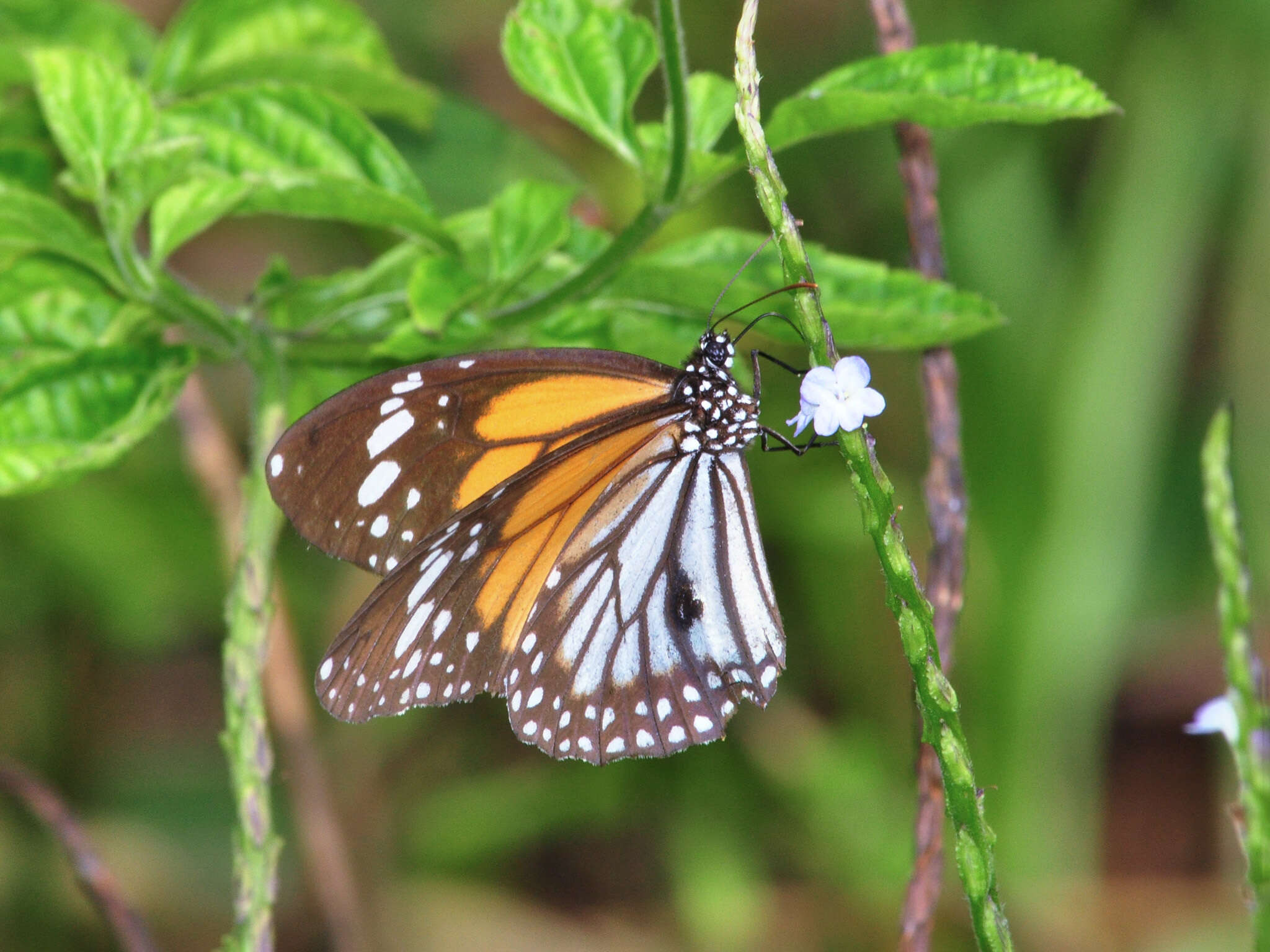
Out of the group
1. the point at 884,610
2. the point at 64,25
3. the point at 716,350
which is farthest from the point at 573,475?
the point at 884,610

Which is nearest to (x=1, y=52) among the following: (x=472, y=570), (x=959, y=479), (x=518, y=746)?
(x=472, y=570)

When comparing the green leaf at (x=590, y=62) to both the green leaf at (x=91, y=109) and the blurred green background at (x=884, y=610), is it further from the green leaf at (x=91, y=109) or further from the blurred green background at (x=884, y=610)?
the blurred green background at (x=884, y=610)

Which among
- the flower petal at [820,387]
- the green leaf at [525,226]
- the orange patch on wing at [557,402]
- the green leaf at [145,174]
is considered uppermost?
the green leaf at [145,174]

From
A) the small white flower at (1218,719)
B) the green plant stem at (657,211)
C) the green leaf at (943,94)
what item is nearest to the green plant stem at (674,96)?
the green plant stem at (657,211)

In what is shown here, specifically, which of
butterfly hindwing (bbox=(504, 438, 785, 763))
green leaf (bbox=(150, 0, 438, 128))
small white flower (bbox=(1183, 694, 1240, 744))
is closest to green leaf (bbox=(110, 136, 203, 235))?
green leaf (bbox=(150, 0, 438, 128))

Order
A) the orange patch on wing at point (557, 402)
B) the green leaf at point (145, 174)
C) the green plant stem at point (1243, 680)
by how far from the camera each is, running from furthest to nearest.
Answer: the orange patch on wing at point (557, 402), the green leaf at point (145, 174), the green plant stem at point (1243, 680)
